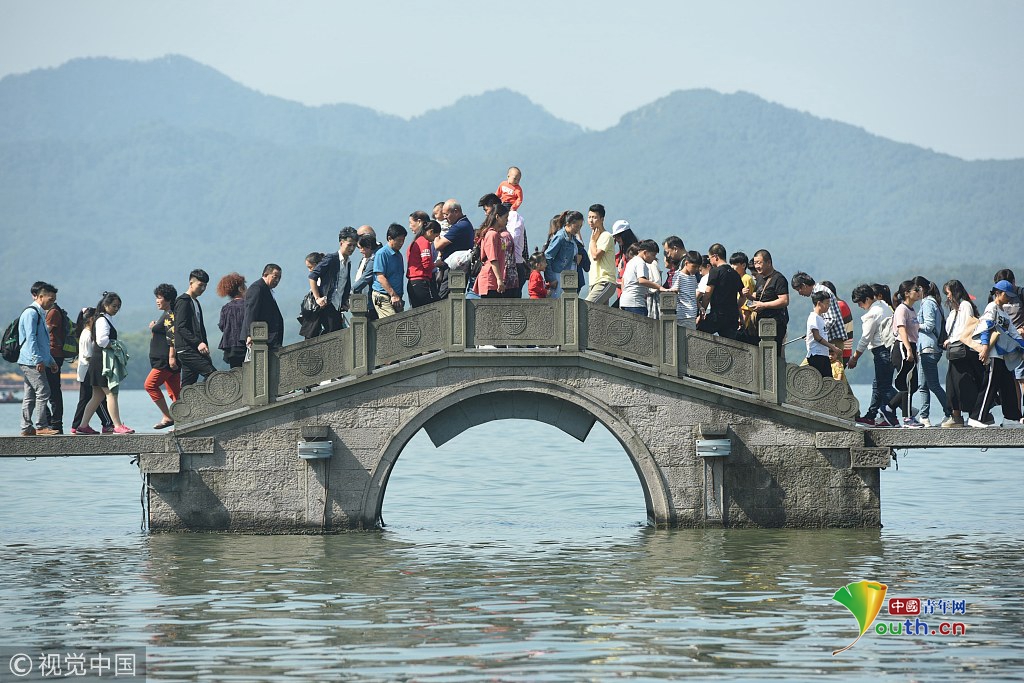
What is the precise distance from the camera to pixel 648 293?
65.0ft

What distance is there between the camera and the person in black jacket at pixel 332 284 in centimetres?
1969

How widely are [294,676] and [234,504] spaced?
781 cm

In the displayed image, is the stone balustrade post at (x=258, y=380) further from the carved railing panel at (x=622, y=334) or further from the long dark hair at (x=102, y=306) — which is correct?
the carved railing panel at (x=622, y=334)

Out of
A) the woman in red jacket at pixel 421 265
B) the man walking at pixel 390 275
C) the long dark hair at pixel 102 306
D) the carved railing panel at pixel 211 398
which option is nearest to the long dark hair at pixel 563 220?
the woman in red jacket at pixel 421 265

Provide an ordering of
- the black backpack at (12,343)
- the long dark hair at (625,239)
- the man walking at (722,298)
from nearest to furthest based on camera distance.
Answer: the black backpack at (12,343)
the man walking at (722,298)
the long dark hair at (625,239)

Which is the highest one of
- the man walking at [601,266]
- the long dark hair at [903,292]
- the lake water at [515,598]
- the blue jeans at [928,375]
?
the man walking at [601,266]

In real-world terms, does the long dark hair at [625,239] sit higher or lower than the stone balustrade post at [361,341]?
higher

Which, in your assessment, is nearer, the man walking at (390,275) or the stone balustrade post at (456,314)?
the stone balustrade post at (456,314)

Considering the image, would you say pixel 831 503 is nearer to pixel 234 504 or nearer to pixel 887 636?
→ pixel 887 636

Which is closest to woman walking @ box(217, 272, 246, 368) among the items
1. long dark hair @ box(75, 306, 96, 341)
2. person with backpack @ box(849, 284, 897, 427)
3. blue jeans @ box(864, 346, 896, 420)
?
long dark hair @ box(75, 306, 96, 341)

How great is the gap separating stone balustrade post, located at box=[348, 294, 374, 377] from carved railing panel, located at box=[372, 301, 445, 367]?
10cm

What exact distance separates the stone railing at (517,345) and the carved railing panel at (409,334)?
1cm

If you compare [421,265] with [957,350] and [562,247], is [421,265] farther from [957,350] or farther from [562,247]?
[957,350]

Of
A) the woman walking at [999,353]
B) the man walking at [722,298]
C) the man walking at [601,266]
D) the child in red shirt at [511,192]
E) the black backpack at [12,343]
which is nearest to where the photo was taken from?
the black backpack at [12,343]
